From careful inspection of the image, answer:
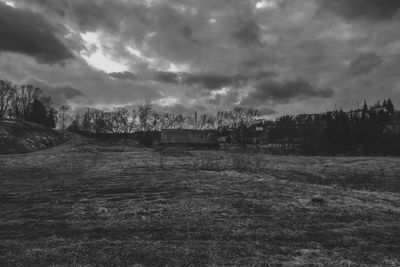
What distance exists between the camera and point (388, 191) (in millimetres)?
15859

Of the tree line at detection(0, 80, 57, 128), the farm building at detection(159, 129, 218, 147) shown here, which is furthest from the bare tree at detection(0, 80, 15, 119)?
the farm building at detection(159, 129, 218, 147)

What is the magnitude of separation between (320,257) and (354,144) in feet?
210

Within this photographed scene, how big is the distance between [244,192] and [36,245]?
937cm

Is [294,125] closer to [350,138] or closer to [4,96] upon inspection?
[350,138]

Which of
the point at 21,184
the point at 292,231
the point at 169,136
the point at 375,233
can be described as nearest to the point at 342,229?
the point at 375,233

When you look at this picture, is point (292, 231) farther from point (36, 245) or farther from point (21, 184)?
point (21, 184)

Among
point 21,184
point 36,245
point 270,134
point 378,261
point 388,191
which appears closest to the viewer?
point 378,261

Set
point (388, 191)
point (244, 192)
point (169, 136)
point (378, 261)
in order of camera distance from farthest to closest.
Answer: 1. point (169, 136)
2. point (388, 191)
3. point (244, 192)
4. point (378, 261)

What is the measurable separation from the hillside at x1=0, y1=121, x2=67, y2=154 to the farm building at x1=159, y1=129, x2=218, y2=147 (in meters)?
26.3

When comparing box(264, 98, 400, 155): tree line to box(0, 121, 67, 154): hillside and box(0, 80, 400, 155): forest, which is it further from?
box(0, 121, 67, 154): hillside

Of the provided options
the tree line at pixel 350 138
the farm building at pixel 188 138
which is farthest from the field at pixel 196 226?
the farm building at pixel 188 138

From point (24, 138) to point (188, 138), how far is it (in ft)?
120

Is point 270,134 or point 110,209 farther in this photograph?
point 270,134

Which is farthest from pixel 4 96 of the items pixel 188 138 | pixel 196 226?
pixel 196 226
